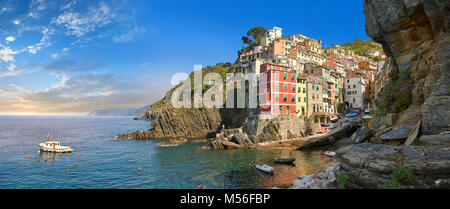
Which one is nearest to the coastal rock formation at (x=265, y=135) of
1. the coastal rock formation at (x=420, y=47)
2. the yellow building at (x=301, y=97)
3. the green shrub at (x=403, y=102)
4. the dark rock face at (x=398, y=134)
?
the yellow building at (x=301, y=97)

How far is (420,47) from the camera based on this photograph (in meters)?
20.3

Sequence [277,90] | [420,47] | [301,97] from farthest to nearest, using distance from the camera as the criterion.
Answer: [301,97]
[277,90]
[420,47]

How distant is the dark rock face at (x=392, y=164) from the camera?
12.2m

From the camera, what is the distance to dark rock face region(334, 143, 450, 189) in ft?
40.1

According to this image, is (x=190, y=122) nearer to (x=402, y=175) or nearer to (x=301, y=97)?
(x=301, y=97)

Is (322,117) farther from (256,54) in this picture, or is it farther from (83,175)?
(83,175)

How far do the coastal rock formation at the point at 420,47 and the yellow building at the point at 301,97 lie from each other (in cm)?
3558

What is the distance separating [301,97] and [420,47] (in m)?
40.7

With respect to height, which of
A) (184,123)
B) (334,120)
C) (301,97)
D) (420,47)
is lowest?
(184,123)

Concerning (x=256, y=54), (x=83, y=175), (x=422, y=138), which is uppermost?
(x=256, y=54)

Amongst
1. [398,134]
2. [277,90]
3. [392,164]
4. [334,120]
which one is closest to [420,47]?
[398,134]
